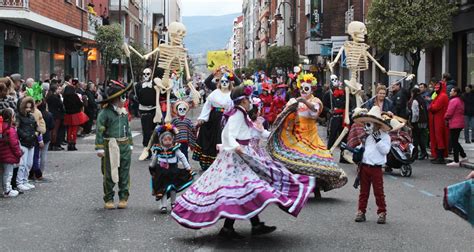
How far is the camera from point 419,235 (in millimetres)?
9039

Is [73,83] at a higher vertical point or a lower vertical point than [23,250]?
higher

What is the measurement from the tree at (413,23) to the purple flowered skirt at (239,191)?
1771 cm

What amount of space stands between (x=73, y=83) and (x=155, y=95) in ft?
18.8

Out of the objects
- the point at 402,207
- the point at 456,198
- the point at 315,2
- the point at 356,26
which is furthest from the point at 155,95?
the point at 315,2

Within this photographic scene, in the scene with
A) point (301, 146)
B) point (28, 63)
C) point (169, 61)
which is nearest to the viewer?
point (301, 146)

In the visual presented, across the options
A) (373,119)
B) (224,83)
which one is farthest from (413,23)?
(373,119)

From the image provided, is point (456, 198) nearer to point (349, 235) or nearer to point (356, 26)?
point (349, 235)

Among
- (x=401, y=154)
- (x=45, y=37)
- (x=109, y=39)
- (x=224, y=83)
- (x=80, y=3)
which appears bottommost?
(x=401, y=154)

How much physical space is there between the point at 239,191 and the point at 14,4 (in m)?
20.4

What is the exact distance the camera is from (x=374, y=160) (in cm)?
993

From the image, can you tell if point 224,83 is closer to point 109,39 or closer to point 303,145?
point 303,145

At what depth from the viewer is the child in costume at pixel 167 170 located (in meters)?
10.4

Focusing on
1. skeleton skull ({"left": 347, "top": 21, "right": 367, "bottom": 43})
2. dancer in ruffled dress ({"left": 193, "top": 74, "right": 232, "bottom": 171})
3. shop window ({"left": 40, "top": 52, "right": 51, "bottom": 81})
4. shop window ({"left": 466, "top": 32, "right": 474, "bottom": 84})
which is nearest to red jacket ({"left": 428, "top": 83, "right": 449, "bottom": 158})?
skeleton skull ({"left": 347, "top": 21, "right": 367, "bottom": 43})

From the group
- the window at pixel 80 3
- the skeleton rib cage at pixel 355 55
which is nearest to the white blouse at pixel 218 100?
the skeleton rib cage at pixel 355 55
